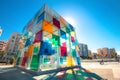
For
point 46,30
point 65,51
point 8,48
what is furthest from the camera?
point 8,48

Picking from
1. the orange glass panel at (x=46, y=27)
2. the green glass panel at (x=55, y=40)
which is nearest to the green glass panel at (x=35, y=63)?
the green glass panel at (x=55, y=40)

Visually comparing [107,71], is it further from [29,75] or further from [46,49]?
[29,75]

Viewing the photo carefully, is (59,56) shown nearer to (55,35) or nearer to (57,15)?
(55,35)

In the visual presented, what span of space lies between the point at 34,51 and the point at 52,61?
8.90 ft

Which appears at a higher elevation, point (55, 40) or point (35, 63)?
point (55, 40)

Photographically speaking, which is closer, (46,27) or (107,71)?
(107,71)

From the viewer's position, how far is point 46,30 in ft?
35.9

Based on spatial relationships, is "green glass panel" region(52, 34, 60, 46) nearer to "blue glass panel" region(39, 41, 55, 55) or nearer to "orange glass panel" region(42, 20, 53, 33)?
"orange glass panel" region(42, 20, 53, 33)

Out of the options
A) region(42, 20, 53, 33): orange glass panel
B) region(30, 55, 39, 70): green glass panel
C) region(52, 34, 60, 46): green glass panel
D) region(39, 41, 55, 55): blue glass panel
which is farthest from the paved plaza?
region(42, 20, 53, 33): orange glass panel

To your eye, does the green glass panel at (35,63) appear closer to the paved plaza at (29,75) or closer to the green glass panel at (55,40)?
the paved plaza at (29,75)

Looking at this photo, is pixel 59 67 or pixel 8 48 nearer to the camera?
pixel 59 67

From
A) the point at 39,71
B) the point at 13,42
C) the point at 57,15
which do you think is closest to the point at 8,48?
the point at 13,42

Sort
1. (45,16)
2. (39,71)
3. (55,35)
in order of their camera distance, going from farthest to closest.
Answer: (55,35) < (45,16) < (39,71)

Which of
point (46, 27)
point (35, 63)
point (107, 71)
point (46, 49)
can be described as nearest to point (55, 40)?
point (46, 27)
